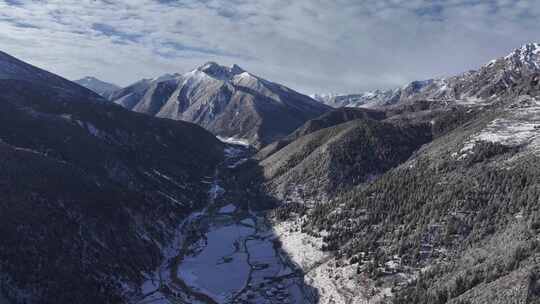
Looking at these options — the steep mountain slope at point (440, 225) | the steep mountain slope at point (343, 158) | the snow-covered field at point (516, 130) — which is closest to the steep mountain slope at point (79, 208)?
the steep mountain slope at point (343, 158)

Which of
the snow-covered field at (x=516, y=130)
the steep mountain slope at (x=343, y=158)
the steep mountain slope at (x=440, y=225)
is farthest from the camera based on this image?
the steep mountain slope at (x=343, y=158)

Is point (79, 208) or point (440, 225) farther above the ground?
point (440, 225)

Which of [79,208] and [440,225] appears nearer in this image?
[440,225]

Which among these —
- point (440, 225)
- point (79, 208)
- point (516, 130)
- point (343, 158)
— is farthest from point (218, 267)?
point (516, 130)

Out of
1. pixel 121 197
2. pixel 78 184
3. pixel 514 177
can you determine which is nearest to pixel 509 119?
pixel 514 177

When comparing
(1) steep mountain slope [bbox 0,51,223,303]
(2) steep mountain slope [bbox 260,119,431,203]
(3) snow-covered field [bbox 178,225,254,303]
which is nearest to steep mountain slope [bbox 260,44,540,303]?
(2) steep mountain slope [bbox 260,119,431,203]

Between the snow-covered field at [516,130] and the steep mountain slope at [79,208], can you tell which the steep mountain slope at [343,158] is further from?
the steep mountain slope at [79,208]

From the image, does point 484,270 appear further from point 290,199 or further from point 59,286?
point 290,199

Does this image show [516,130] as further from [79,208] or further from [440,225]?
[79,208]

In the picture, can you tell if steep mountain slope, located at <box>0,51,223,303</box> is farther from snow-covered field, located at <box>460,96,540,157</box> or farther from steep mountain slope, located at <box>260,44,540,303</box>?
snow-covered field, located at <box>460,96,540,157</box>
